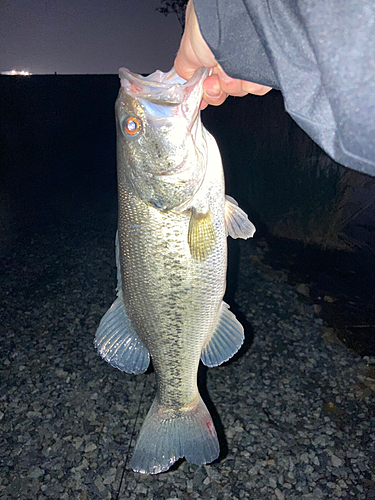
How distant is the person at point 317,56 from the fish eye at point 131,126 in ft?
1.93

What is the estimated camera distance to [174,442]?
1.86 meters

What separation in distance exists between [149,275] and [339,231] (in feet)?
17.5

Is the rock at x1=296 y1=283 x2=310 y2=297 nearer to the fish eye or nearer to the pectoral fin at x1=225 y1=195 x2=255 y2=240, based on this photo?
the pectoral fin at x1=225 y1=195 x2=255 y2=240

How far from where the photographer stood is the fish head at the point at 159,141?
153 centimetres

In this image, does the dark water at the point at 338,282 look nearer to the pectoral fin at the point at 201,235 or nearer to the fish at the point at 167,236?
the fish at the point at 167,236

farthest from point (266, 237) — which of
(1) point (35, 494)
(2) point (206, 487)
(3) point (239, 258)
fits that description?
(1) point (35, 494)

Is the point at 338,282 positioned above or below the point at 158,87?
below

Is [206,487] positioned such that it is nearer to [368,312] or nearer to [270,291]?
[270,291]

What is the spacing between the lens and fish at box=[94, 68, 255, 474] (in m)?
1.57

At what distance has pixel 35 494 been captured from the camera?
109 inches

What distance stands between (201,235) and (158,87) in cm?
66

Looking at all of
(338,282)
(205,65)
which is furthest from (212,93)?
(338,282)

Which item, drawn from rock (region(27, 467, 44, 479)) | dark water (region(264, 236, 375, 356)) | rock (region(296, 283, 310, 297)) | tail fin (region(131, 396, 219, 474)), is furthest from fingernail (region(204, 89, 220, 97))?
rock (region(296, 283, 310, 297))

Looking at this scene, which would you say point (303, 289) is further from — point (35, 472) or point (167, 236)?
point (167, 236)
